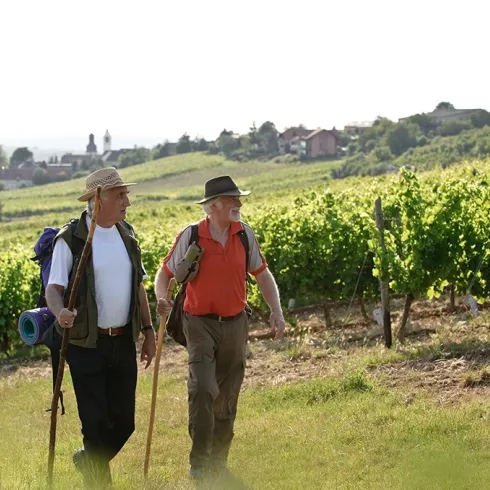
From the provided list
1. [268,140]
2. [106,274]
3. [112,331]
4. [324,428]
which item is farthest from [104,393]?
[268,140]

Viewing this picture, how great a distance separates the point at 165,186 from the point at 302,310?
104321 millimetres

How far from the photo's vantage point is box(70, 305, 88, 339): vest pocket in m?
6.09

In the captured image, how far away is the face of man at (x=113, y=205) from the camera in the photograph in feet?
20.7

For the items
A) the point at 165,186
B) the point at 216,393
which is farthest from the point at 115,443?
the point at 165,186

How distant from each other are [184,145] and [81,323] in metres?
164

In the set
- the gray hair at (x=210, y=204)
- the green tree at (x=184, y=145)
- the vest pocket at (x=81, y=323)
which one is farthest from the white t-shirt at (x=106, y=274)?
the green tree at (x=184, y=145)

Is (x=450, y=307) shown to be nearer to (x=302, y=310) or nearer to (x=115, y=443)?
(x=302, y=310)

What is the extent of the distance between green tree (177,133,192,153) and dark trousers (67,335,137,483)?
6381 inches

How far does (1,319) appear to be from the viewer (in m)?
19.0

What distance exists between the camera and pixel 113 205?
631 centimetres

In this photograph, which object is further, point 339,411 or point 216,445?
point 339,411

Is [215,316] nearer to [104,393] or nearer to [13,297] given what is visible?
[104,393]

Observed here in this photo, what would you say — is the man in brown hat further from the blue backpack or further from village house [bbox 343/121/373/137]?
village house [bbox 343/121/373/137]

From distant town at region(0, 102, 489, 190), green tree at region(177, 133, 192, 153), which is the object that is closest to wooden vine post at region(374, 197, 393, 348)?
distant town at region(0, 102, 489, 190)
